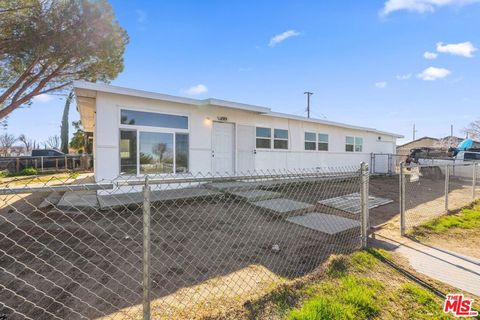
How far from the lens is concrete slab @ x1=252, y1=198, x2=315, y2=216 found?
5875mm

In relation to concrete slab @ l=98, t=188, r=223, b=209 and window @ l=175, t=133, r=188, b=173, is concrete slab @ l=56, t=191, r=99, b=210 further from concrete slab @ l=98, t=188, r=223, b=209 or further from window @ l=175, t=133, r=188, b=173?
window @ l=175, t=133, r=188, b=173

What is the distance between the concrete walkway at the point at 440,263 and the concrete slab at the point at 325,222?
724mm

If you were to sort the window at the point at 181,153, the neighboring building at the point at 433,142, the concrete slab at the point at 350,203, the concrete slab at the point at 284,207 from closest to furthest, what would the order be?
the concrete slab at the point at 284,207 → the concrete slab at the point at 350,203 → the window at the point at 181,153 → the neighboring building at the point at 433,142

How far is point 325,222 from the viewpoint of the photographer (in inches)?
207

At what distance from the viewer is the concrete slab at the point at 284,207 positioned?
588 cm

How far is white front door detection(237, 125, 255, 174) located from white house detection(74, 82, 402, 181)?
0.13 ft

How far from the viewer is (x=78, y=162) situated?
1931cm

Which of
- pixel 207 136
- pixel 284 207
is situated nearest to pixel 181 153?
pixel 207 136

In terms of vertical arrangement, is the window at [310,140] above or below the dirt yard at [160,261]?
above

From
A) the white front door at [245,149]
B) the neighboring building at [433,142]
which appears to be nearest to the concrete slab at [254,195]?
the white front door at [245,149]

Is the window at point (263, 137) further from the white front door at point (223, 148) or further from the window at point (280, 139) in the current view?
the white front door at point (223, 148)

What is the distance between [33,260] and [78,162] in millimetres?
18560

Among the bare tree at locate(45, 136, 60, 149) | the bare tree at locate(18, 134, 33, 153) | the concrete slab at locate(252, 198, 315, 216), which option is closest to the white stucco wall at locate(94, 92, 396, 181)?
the concrete slab at locate(252, 198, 315, 216)

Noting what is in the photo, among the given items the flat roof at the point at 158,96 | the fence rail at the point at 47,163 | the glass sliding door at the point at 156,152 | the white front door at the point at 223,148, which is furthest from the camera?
the fence rail at the point at 47,163
